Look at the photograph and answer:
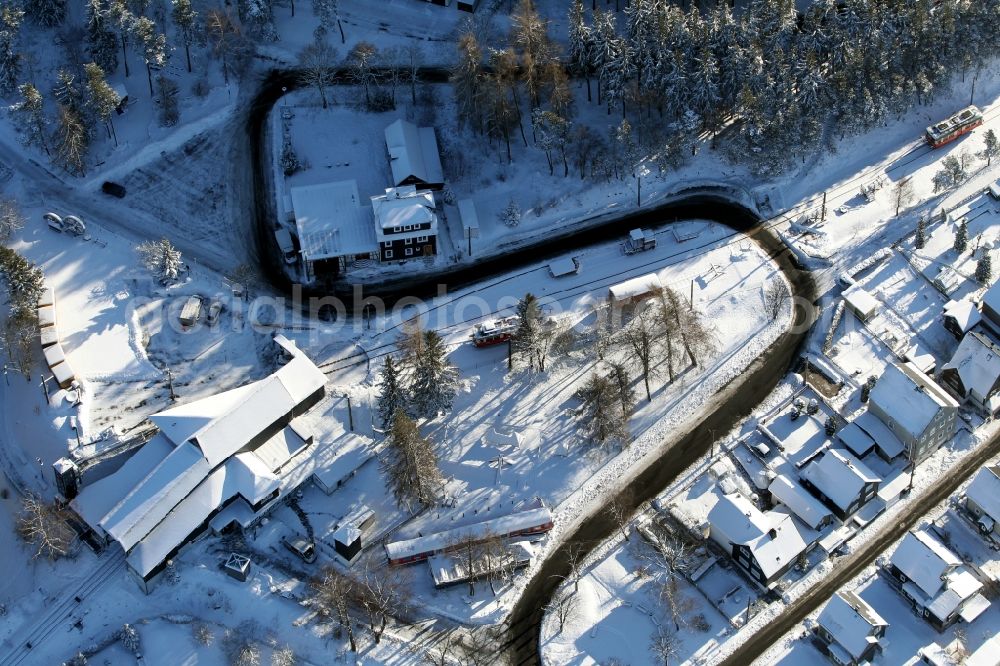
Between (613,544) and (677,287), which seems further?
(677,287)

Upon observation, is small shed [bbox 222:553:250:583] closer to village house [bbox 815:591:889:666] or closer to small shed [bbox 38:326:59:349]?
small shed [bbox 38:326:59:349]

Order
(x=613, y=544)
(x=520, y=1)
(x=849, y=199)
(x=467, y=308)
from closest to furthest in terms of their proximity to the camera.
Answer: (x=613, y=544) → (x=467, y=308) → (x=849, y=199) → (x=520, y=1)

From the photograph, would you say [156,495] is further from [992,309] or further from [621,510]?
[992,309]

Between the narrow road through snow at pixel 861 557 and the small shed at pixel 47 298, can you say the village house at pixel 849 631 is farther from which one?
the small shed at pixel 47 298

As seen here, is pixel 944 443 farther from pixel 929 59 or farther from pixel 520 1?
pixel 520 1

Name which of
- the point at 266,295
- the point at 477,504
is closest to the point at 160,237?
the point at 266,295

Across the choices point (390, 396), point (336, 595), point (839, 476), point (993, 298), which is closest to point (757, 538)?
point (839, 476)
